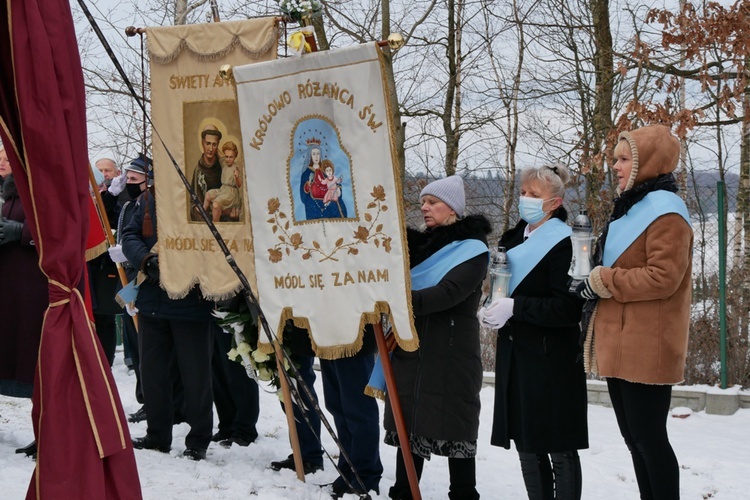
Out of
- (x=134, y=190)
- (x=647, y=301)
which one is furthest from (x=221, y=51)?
(x=647, y=301)

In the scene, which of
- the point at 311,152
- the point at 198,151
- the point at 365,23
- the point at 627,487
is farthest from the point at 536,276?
the point at 365,23

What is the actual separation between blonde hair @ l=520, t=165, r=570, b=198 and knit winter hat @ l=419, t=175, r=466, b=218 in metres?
0.37

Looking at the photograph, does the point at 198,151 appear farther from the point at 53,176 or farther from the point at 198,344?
the point at 53,176

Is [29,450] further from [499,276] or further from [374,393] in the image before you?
[499,276]

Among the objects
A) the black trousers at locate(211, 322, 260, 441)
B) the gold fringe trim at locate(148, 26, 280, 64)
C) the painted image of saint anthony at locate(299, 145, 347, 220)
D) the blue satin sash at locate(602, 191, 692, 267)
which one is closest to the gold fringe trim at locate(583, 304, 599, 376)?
the blue satin sash at locate(602, 191, 692, 267)

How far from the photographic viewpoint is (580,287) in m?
3.96

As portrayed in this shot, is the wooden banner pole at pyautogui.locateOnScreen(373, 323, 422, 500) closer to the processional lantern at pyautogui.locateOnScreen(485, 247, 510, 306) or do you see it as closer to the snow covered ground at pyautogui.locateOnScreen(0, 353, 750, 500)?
the snow covered ground at pyautogui.locateOnScreen(0, 353, 750, 500)

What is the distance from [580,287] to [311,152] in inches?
59.8

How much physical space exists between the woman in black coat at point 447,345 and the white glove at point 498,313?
0.91ft

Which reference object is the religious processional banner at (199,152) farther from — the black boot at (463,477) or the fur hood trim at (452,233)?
the black boot at (463,477)

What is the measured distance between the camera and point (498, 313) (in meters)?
4.05

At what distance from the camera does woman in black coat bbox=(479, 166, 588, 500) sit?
406 centimetres

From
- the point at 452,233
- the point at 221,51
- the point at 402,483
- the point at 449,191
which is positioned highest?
the point at 221,51

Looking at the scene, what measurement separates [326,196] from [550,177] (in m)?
1.13
